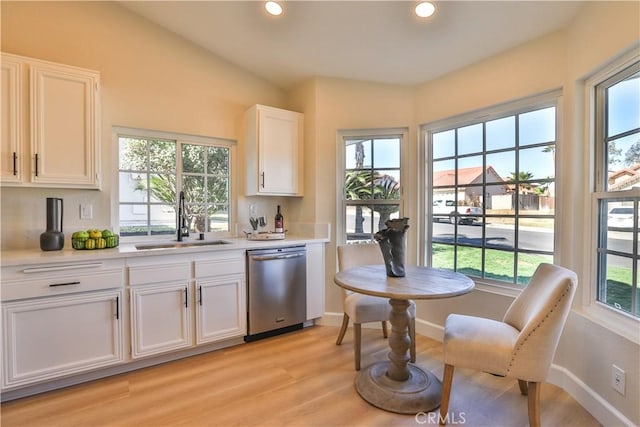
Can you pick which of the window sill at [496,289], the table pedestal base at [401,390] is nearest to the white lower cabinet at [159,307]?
the table pedestal base at [401,390]

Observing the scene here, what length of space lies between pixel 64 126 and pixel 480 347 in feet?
10.1

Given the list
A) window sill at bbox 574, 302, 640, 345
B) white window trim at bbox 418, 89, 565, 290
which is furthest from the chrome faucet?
window sill at bbox 574, 302, 640, 345

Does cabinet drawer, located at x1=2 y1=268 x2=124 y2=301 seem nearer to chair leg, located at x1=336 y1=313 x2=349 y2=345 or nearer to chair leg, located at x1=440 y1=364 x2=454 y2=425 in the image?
chair leg, located at x1=336 y1=313 x2=349 y2=345

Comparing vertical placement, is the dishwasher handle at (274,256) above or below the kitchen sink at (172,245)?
below

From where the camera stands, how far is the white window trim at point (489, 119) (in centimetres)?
214

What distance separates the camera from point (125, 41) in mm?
2662

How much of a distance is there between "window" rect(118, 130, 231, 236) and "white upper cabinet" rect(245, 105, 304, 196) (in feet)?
1.18

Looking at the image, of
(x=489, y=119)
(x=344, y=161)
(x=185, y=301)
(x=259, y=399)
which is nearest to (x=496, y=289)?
(x=489, y=119)

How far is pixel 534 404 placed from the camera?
60.4 inches

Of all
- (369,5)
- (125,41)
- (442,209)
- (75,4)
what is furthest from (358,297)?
(75,4)

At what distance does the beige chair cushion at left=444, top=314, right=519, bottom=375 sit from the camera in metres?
1.58

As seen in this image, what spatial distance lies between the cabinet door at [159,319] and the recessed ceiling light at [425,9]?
2.61m

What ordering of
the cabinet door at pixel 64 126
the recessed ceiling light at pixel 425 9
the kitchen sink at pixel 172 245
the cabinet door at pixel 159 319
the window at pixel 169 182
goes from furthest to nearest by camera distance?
the window at pixel 169 182 → the kitchen sink at pixel 172 245 → the cabinet door at pixel 159 319 → the cabinet door at pixel 64 126 → the recessed ceiling light at pixel 425 9

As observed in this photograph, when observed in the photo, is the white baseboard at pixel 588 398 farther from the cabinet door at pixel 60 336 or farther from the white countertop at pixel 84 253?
the cabinet door at pixel 60 336
